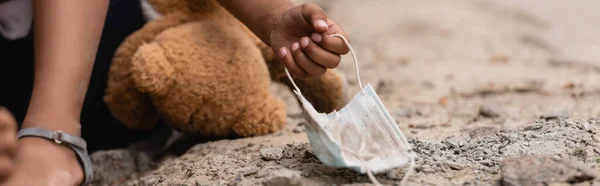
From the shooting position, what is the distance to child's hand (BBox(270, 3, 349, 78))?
1.08m

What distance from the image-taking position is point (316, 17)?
108 centimetres

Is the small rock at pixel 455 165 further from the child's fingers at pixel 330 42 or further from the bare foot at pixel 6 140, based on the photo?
the bare foot at pixel 6 140

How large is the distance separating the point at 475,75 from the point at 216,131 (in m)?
1.21

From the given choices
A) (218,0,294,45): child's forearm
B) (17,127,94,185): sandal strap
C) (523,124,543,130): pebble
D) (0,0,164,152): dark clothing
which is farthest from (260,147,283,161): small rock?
(0,0,164,152): dark clothing

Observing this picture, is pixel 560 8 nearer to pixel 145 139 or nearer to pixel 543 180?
pixel 145 139

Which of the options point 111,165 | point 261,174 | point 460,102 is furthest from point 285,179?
point 460,102

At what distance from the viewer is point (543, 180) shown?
91 cm

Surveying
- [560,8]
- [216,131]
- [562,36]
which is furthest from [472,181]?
[560,8]

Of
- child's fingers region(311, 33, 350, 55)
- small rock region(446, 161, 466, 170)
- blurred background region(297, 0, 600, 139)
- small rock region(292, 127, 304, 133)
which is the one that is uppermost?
child's fingers region(311, 33, 350, 55)

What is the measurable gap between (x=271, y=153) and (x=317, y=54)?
19 centimetres

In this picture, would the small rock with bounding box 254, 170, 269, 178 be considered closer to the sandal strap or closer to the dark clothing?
the sandal strap

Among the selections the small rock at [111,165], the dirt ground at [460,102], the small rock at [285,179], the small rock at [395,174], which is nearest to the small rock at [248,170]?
the dirt ground at [460,102]

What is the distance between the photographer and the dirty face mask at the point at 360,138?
939 millimetres

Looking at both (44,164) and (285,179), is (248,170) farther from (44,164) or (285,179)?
(44,164)
